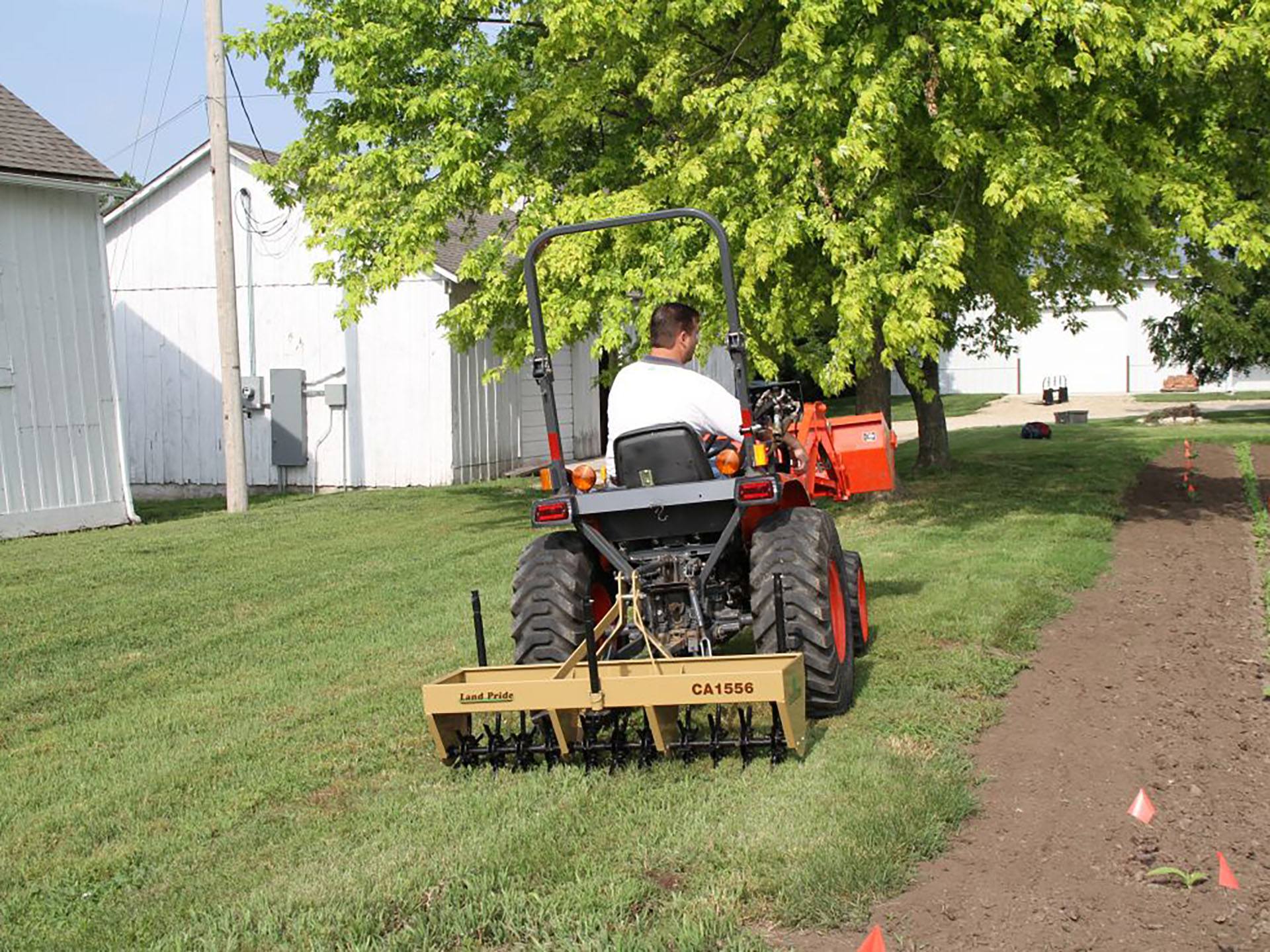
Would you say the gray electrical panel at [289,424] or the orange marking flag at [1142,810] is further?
the gray electrical panel at [289,424]

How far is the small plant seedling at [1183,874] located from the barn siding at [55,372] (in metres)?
15.6

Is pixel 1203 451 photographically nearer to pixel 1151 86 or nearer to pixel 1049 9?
pixel 1151 86

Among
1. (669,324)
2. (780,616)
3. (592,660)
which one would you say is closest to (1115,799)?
(780,616)

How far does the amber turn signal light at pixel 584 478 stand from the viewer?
7.02m

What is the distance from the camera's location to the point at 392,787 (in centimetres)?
606

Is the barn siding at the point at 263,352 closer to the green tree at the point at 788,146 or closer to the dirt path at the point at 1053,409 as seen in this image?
the green tree at the point at 788,146

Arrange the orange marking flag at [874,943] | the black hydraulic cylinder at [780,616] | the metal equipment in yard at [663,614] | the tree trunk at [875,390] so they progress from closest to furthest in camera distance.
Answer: the orange marking flag at [874,943] < the metal equipment in yard at [663,614] < the black hydraulic cylinder at [780,616] < the tree trunk at [875,390]

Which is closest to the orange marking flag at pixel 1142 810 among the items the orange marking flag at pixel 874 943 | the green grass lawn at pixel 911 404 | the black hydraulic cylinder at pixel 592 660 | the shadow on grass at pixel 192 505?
the orange marking flag at pixel 874 943

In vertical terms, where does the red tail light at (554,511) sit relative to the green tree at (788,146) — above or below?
below

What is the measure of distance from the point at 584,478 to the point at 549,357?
613mm

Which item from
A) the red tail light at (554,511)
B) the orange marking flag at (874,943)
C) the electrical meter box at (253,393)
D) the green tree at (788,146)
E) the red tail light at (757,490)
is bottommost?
the orange marking flag at (874,943)

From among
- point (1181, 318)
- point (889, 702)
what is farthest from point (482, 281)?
point (1181, 318)

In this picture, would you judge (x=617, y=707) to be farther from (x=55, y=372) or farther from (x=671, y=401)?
(x=55, y=372)

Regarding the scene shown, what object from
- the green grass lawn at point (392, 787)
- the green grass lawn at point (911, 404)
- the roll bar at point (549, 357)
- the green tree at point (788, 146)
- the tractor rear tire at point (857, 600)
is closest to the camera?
the green grass lawn at point (392, 787)
